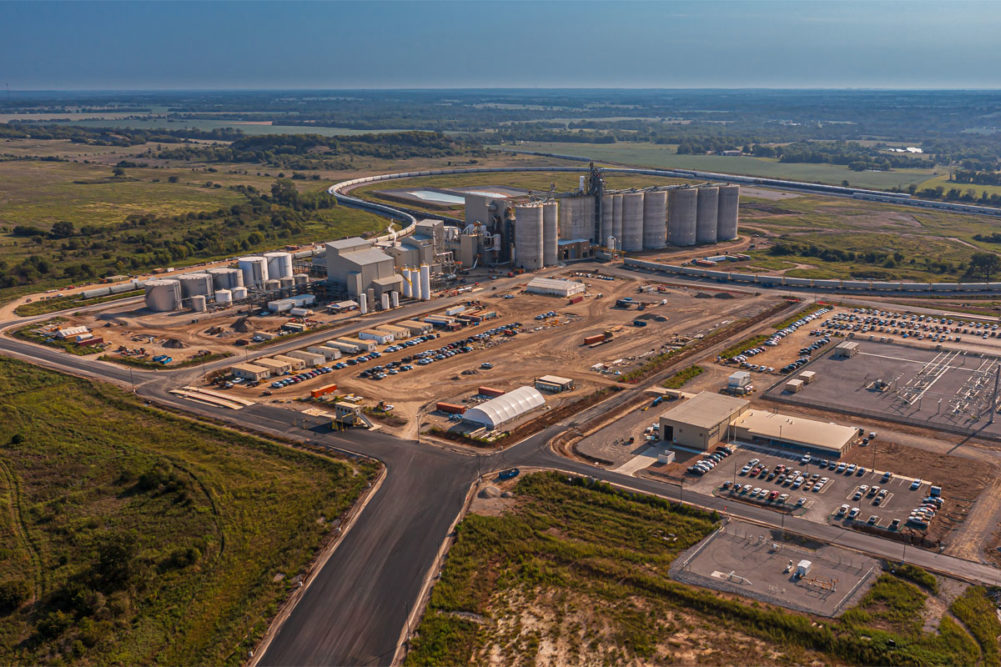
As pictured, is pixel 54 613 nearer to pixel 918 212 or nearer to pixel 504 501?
pixel 504 501

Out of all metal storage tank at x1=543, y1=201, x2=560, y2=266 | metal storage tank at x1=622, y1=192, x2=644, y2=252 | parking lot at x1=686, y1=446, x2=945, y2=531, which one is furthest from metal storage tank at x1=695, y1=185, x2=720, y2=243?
parking lot at x1=686, y1=446, x2=945, y2=531

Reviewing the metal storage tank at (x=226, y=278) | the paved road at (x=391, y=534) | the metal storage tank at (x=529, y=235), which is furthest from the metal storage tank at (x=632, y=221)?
the paved road at (x=391, y=534)

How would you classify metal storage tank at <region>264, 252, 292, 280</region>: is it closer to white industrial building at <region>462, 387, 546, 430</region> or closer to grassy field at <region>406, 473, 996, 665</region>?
white industrial building at <region>462, 387, 546, 430</region>

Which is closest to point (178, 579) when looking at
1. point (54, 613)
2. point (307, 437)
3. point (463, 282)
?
point (54, 613)

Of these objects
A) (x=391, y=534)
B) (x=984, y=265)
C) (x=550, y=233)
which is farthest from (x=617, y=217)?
(x=391, y=534)

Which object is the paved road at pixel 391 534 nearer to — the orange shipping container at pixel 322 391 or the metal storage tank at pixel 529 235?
the orange shipping container at pixel 322 391
